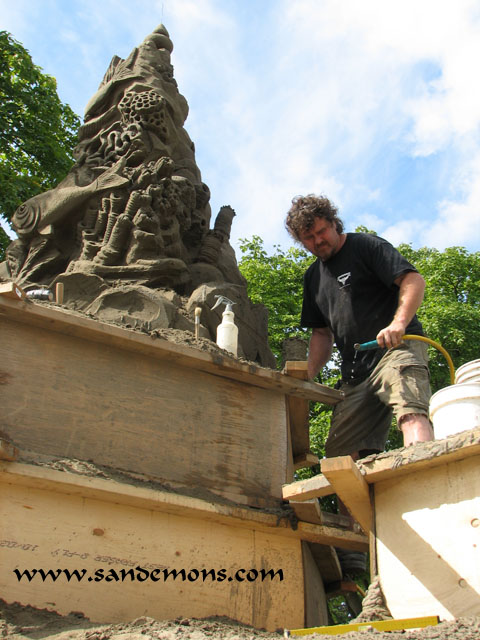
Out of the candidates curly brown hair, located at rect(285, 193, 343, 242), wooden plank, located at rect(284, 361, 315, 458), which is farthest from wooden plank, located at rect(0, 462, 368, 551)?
curly brown hair, located at rect(285, 193, 343, 242)

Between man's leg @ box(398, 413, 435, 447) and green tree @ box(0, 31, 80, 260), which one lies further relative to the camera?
green tree @ box(0, 31, 80, 260)

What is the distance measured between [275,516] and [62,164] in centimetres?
1107

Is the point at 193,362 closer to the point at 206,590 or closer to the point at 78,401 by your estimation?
the point at 78,401

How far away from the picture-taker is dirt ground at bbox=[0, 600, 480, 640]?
2.60m

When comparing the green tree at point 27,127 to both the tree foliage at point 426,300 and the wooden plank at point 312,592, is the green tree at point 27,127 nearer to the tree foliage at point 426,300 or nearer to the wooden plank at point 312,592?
the tree foliage at point 426,300

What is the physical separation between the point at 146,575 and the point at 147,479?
1.87 ft

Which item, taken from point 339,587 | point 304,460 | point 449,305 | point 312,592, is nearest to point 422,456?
point 312,592

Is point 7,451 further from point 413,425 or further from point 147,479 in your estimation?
point 413,425

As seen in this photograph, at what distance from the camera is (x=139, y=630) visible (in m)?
3.03

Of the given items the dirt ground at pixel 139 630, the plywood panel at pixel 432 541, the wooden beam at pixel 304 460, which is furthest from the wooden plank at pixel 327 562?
the plywood panel at pixel 432 541

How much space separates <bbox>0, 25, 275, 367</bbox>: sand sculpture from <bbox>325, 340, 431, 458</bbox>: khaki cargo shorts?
163 cm

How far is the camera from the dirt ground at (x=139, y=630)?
8.54 feet

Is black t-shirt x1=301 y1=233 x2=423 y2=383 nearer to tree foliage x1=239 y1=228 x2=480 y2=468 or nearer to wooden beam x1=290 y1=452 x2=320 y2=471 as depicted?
wooden beam x1=290 y1=452 x2=320 y2=471

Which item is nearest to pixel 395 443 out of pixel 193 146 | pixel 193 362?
pixel 193 146
